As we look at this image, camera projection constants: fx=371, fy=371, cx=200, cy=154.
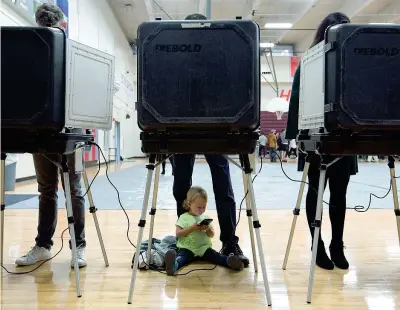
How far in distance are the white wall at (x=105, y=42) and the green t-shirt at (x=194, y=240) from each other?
310 cm

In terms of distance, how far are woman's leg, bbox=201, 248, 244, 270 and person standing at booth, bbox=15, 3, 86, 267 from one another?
2.05 ft

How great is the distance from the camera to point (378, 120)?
1351 millimetres

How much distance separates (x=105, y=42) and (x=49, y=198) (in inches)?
370

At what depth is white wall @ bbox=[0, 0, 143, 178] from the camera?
19.3ft

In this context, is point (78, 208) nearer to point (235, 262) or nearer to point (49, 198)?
point (49, 198)

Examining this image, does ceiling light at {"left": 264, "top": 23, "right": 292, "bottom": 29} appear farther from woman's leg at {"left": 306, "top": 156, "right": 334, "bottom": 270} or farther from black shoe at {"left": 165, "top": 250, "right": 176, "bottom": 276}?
black shoe at {"left": 165, "top": 250, "right": 176, "bottom": 276}

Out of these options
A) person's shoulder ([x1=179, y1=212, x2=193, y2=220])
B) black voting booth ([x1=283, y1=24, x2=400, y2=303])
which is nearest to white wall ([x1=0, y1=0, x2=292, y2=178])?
person's shoulder ([x1=179, y1=212, x2=193, y2=220])

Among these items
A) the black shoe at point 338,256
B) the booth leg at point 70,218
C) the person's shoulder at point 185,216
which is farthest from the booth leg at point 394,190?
the booth leg at point 70,218

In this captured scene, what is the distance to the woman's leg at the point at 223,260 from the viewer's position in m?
1.78

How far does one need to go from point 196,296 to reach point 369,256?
1.10m

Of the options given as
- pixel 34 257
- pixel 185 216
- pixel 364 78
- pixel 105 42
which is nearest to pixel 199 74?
pixel 364 78

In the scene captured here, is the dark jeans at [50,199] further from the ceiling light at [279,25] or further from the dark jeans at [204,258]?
the ceiling light at [279,25]

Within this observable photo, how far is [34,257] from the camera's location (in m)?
1.92

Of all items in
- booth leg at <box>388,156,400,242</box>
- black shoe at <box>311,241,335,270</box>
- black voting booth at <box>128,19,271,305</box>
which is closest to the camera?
black voting booth at <box>128,19,271,305</box>
